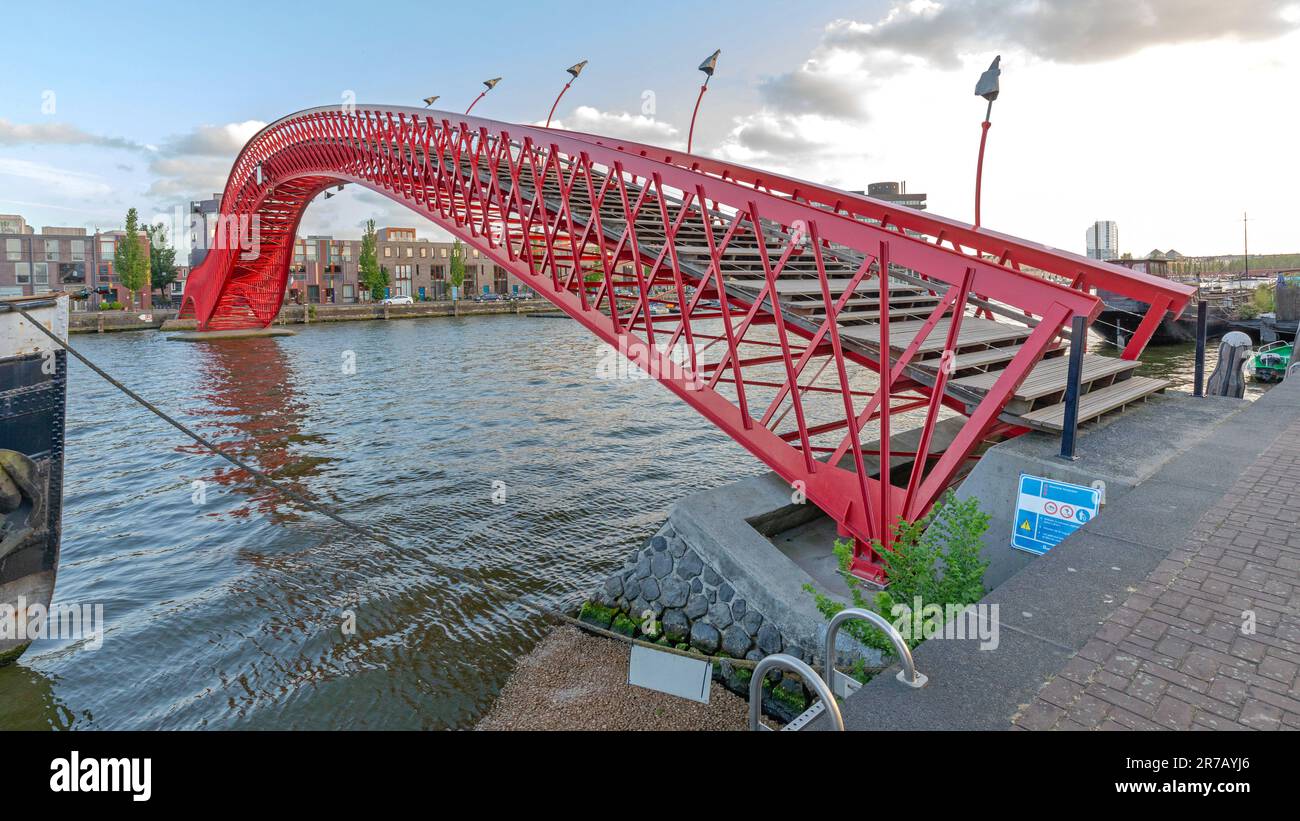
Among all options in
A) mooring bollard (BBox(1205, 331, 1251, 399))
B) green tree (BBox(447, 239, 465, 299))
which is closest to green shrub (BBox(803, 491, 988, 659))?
mooring bollard (BBox(1205, 331, 1251, 399))

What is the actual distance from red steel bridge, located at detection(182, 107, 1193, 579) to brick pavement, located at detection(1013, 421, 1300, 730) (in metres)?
2.17

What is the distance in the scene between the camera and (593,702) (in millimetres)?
6906

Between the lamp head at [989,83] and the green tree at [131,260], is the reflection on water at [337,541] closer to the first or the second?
the lamp head at [989,83]

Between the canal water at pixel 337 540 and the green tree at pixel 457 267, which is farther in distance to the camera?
the green tree at pixel 457 267

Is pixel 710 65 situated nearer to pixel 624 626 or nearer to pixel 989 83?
pixel 989 83

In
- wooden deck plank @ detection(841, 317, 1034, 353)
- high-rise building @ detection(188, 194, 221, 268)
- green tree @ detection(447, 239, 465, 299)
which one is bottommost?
wooden deck plank @ detection(841, 317, 1034, 353)

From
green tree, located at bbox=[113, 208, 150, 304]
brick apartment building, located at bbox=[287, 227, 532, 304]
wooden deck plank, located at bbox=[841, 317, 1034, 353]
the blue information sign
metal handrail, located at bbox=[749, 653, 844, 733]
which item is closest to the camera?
metal handrail, located at bbox=[749, 653, 844, 733]

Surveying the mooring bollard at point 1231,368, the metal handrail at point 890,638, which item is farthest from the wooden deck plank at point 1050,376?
the metal handrail at point 890,638

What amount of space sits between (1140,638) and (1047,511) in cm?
283

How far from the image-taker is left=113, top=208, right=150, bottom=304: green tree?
68.9 m

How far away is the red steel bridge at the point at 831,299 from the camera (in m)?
7.12

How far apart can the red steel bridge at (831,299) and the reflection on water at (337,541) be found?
3.63 meters

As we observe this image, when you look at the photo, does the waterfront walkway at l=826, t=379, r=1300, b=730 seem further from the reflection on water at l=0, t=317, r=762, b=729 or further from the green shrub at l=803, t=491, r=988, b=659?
the reflection on water at l=0, t=317, r=762, b=729
